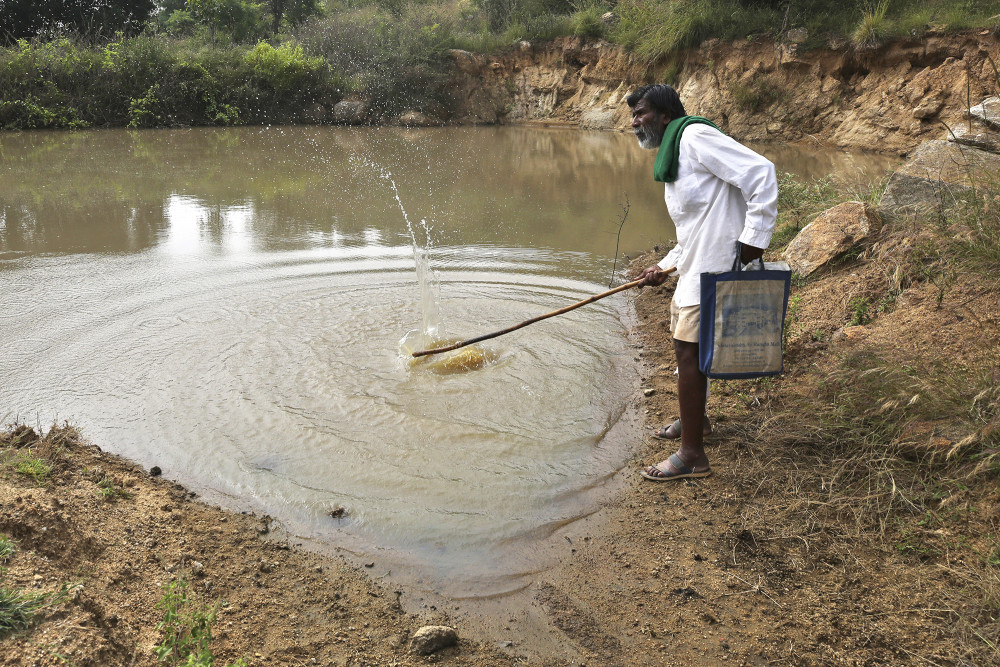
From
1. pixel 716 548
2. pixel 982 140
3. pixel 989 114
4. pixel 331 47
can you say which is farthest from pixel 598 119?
pixel 716 548

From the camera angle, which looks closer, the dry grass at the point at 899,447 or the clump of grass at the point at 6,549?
the clump of grass at the point at 6,549

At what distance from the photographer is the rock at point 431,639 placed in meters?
2.34

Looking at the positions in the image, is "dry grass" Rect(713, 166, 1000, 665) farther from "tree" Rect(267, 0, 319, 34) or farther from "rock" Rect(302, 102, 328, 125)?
"tree" Rect(267, 0, 319, 34)

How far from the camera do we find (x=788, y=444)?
11.5 feet

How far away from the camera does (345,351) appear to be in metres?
4.96

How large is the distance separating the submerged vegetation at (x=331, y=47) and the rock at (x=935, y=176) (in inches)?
436

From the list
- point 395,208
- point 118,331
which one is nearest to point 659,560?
point 118,331

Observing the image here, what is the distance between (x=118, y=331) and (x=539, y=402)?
A: 3.25 meters

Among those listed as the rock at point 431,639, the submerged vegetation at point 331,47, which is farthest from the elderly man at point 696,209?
the submerged vegetation at point 331,47

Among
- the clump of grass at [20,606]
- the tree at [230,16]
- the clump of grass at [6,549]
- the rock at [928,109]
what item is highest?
the tree at [230,16]

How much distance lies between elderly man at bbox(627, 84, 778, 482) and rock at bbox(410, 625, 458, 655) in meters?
1.43

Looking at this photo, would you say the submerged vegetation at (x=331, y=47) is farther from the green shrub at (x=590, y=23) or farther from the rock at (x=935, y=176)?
the rock at (x=935, y=176)

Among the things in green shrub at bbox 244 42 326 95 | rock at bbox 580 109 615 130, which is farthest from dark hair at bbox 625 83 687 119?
green shrub at bbox 244 42 326 95

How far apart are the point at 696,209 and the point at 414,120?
1869 centimetres
